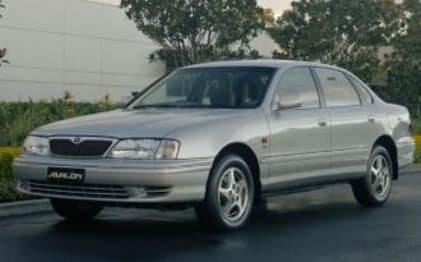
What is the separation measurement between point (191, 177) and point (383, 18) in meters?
19.9

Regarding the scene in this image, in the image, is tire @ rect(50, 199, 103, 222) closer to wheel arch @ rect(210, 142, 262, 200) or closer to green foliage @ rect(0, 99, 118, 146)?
wheel arch @ rect(210, 142, 262, 200)

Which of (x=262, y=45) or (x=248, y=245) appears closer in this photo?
(x=248, y=245)

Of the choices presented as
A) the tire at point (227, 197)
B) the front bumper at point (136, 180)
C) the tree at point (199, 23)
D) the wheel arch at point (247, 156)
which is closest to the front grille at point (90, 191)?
the front bumper at point (136, 180)

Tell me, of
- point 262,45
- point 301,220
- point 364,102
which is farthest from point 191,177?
point 262,45

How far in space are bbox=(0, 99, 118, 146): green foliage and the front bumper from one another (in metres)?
6.66

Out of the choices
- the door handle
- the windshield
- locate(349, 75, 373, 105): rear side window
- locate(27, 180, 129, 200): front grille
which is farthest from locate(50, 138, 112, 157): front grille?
locate(349, 75, 373, 105): rear side window

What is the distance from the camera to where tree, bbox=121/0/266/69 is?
20.0m

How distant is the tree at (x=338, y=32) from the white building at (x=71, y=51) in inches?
398

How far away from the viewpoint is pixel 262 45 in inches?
1558

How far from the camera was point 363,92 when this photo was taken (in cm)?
1034

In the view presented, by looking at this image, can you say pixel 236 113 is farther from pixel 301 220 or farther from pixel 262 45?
pixel 262 45

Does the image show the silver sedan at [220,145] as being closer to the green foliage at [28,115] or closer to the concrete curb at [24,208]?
the concrete curb at [24,208]

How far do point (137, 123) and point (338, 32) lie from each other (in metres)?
18.7

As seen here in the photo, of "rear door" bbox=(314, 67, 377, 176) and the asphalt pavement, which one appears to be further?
"rear door" bbox=(314, 67, 377, 176)
